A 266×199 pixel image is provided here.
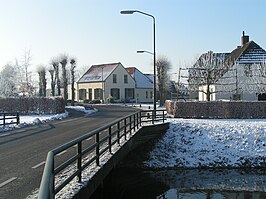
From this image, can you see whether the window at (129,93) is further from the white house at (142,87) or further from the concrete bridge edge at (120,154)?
the concrete bridge edge at (120,154)

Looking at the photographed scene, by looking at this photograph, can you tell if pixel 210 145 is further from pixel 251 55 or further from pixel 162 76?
pixel 162 76

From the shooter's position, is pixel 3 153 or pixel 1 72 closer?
pixel 3 153

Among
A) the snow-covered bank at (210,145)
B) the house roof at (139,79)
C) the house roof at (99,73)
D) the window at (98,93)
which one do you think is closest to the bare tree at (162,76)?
the house roof at (139,79)

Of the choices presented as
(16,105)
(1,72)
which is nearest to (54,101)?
(16,105)

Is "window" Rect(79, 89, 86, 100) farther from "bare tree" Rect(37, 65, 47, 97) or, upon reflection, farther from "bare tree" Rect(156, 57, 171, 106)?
"bare tree" Rect(156, 57, 171, 106)

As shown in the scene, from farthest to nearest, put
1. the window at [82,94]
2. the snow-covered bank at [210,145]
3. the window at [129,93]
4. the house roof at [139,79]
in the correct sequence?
1. the house roof at [139,79]
2. the window at [82,94]
3. the window at [129,93]
4. the snow-covered bank at [210,145]

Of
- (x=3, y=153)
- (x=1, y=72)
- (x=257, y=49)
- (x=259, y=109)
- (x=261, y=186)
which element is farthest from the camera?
(x=1, y=72)

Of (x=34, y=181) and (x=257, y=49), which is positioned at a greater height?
(x=257, y=49)

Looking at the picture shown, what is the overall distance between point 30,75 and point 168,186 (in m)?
47.7

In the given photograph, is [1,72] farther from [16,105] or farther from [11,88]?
[16,105]

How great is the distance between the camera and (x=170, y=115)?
105 feet

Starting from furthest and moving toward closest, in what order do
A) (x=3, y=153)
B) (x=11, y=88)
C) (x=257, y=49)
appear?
(x=11, y=88)
(x=257, y=49)
(x=3, y=153)

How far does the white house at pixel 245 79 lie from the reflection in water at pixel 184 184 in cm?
2863

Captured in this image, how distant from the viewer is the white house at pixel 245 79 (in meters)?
47.1
